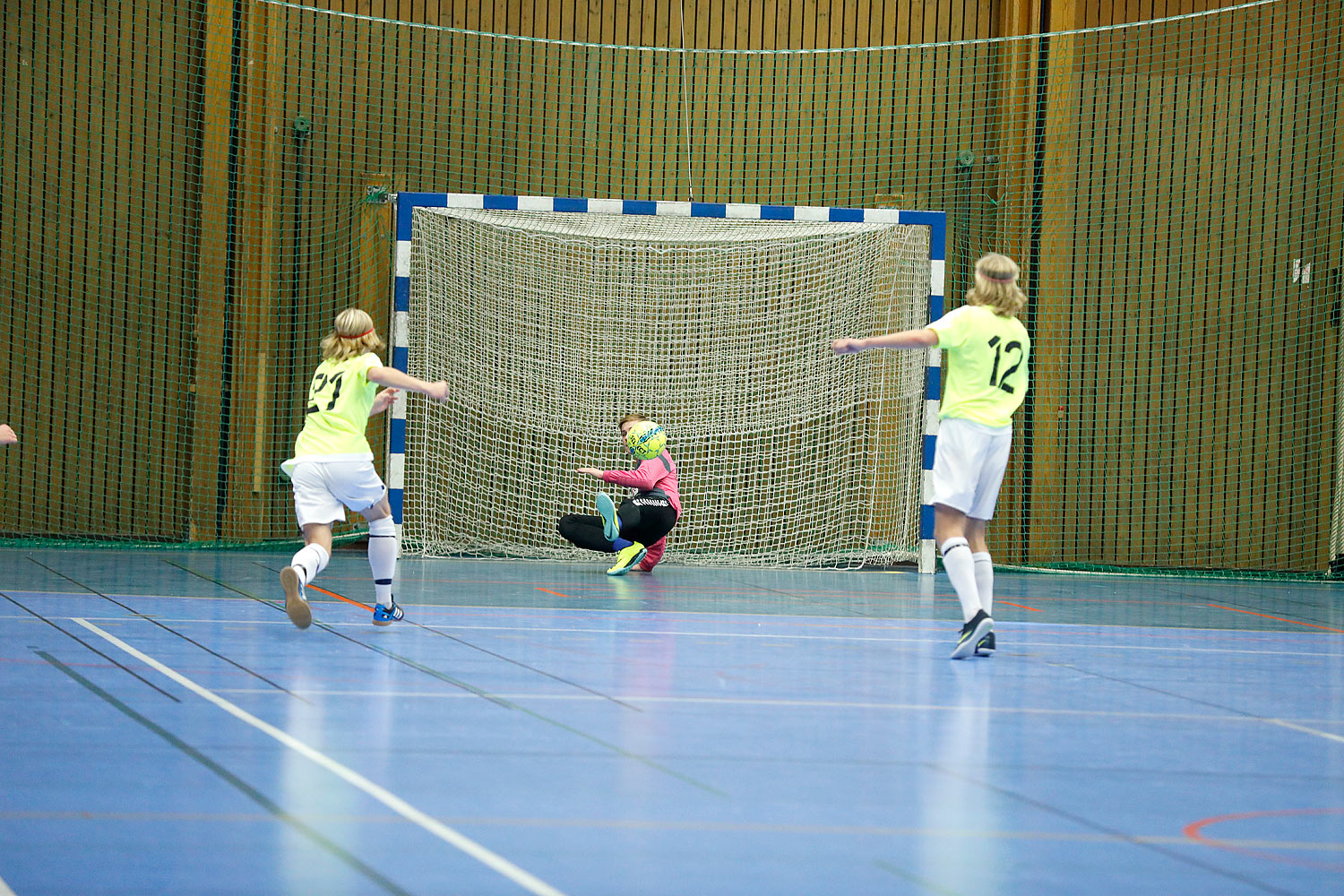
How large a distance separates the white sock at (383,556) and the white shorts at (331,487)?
21cm

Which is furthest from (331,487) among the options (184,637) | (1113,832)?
(1113,832)

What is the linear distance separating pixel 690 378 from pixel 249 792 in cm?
938

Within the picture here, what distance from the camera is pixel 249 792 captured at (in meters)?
3.01

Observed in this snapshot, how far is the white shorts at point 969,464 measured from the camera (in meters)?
6.00

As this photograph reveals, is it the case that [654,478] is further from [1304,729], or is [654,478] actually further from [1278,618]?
[1304,729]

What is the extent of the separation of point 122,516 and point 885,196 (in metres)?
7.81

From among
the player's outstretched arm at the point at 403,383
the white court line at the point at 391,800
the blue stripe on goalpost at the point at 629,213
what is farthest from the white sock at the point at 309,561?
the blue stripe on goalpost at the point at 629,213

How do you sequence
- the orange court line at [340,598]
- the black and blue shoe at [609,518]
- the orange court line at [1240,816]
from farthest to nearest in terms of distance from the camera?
the black and blue shoe at [609,518] < the orange court line at [340,598] < the orange court line at [1240,816]

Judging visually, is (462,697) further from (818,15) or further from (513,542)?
(818,15)

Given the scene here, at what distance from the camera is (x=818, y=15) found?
1366 cm

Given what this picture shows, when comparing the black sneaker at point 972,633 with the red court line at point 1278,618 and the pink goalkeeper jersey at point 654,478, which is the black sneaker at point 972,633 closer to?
the red court line at point 1278,618

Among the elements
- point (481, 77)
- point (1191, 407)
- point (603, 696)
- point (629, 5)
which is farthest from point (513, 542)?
point (603, 696)

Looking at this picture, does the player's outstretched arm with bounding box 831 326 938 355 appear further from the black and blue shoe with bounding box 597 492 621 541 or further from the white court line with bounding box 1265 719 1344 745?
the black and blue shoe with bounding box 597 492 621 541

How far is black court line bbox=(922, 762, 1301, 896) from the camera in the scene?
2.55m
